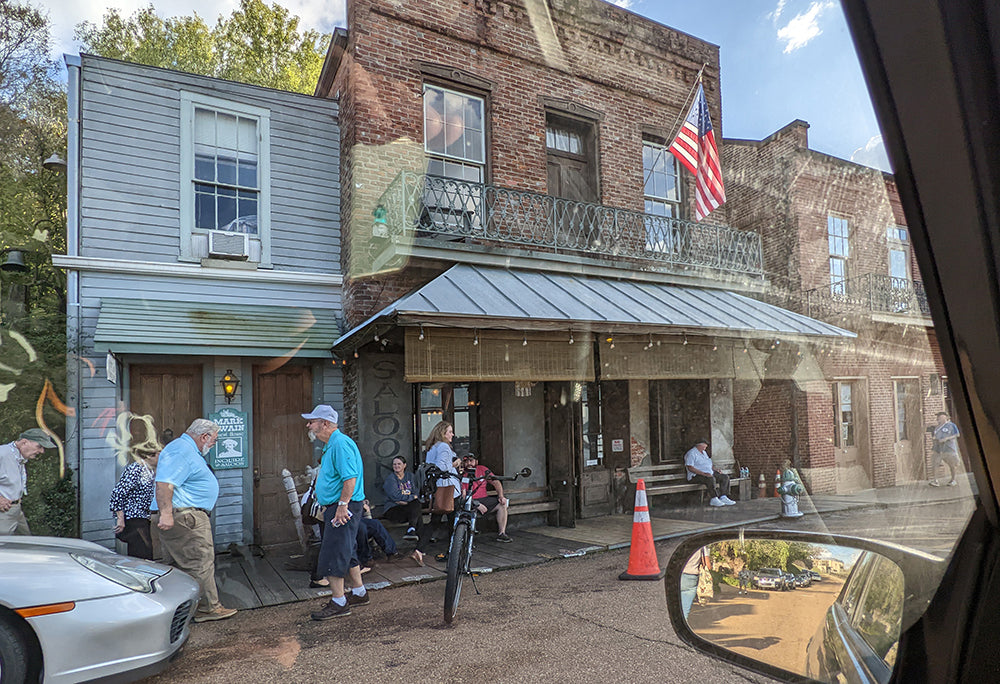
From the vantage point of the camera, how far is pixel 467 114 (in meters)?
10.3

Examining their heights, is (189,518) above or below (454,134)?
below

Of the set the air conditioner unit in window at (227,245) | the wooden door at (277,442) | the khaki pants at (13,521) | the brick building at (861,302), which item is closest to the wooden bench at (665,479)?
the wooden door at (277,442)

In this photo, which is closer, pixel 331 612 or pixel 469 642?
pixel 469 642

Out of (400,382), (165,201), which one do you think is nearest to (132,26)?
(165,201)

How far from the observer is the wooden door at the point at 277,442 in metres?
8.95

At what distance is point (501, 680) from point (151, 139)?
28.1 feet

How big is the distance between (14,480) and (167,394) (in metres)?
2.23

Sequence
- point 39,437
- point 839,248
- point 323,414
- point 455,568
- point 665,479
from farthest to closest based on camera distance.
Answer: point 665,479 → point 39,437 → point 323,414 → point 455,568 → point 839,248

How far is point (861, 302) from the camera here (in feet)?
3.69

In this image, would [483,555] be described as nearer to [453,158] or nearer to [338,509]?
[338,509]

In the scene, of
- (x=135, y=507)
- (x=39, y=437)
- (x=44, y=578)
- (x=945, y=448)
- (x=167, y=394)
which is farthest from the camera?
(x=167, y=394)

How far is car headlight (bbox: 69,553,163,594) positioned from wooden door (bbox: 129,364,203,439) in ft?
14.3

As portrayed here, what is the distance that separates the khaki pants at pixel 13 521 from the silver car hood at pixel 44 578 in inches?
108

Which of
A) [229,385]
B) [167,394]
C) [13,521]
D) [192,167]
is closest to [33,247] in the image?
[192,167]
